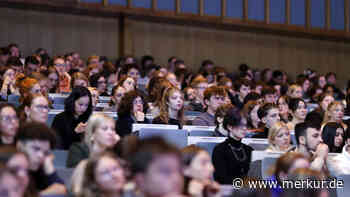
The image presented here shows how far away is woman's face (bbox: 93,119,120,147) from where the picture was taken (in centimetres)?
412

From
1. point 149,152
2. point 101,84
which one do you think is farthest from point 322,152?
point 101,84

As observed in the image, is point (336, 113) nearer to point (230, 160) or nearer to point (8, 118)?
point (230, 160)

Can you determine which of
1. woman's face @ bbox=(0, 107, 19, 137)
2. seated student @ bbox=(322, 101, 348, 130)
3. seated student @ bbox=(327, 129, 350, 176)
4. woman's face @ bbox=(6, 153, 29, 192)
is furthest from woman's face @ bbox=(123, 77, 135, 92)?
woman's face @ bbox=(6, 153, 29, 192)

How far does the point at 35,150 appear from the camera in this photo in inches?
142

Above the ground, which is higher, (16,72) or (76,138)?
(16,72)

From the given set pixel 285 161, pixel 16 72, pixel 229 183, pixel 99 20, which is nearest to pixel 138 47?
pixel 99 20

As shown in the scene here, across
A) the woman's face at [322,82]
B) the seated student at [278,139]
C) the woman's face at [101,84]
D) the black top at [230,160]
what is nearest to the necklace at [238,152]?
the black top at [230,160]

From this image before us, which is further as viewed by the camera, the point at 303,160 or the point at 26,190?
the point at 303,160

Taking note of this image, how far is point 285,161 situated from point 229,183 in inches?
46.2

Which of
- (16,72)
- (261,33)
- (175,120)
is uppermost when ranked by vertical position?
(261,33)

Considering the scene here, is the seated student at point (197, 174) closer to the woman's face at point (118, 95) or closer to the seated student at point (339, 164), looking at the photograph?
the seated student at point (339, 164)

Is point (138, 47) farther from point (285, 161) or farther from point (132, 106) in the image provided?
point (285, 161)

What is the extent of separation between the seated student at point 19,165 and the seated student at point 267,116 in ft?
10.4

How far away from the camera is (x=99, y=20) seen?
11.0 metres
